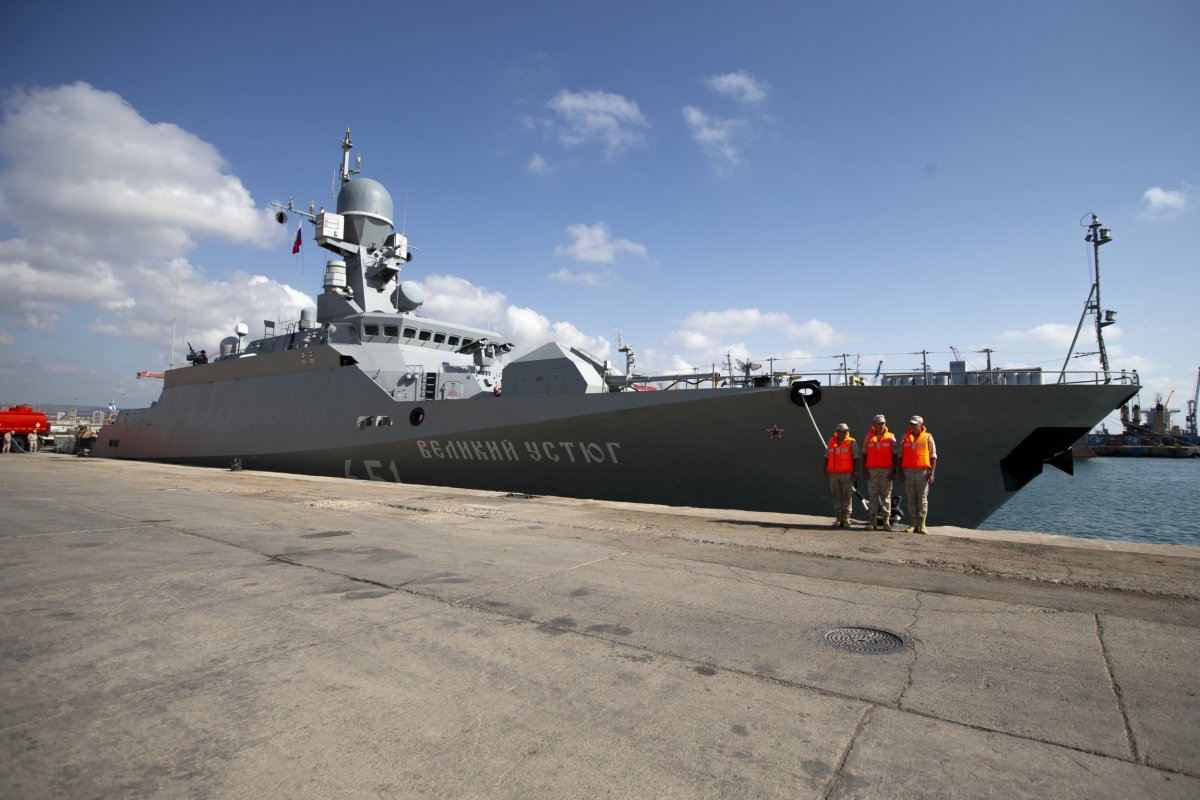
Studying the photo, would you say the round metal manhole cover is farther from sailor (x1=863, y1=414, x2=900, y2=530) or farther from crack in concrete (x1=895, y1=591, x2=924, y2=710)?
sailor (x1=863, y1=414, x2=900, y2=530)

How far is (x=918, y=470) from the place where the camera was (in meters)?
6.48

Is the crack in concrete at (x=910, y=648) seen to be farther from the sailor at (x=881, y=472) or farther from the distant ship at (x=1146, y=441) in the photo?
the distant ship at (x=1146, y=441)

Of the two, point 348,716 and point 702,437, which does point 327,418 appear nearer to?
point 702,437

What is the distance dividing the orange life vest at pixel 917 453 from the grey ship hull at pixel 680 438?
8.26ft

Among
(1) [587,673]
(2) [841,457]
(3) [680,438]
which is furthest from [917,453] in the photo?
(1) [587,673]

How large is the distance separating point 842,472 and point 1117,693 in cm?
475

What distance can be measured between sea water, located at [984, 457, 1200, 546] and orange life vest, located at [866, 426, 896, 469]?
3.14 m

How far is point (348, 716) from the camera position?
2016 mm

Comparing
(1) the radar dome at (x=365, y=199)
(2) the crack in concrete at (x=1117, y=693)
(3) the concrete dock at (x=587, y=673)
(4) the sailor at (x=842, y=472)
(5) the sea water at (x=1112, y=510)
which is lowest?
(5) the sea water at (x=1112, y=510)

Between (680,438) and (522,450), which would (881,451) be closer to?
(680,438)

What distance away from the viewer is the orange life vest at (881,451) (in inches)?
263

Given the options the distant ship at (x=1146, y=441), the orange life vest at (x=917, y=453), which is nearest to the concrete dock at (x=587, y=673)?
the orange life vest at (x=917, y=453)

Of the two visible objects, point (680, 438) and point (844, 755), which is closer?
point (844, 755)

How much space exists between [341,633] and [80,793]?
4.22ft
